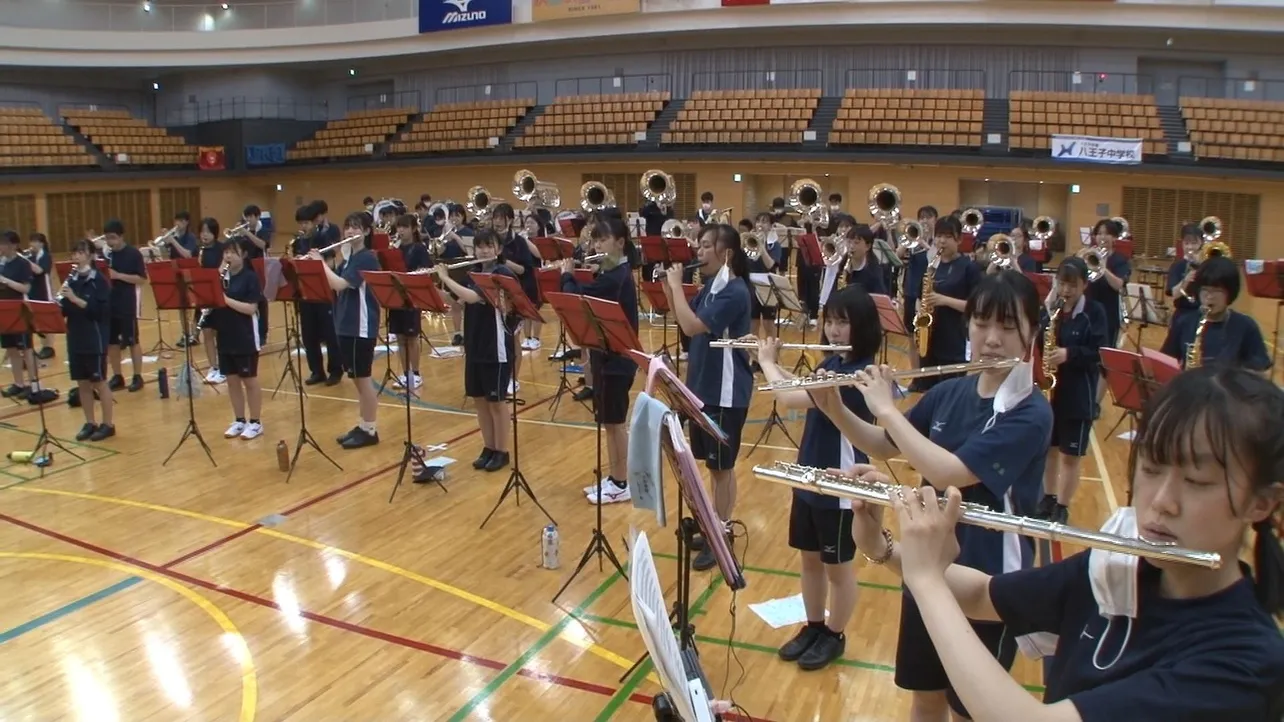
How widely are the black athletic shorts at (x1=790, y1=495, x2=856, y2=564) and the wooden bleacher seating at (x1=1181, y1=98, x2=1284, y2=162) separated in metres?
17.8

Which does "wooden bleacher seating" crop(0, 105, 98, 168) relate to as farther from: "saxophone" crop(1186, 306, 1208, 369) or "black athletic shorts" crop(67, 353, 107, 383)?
"saxophone" crop(1186, 306, 1208, 369)

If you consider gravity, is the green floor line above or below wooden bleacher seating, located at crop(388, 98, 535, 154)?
below

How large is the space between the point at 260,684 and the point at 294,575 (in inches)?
54.4

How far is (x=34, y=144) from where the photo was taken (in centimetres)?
2380

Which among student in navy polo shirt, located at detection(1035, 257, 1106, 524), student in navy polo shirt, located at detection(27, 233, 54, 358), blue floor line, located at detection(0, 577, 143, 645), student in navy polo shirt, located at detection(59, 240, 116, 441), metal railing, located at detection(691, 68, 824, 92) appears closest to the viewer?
blue floor line, located at detection(0, 577, 143, 645)

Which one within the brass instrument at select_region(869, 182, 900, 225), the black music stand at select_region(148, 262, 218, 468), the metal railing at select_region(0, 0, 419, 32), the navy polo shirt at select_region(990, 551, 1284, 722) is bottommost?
the navy polo shirt at select_region(990, 551, 1284, 722)

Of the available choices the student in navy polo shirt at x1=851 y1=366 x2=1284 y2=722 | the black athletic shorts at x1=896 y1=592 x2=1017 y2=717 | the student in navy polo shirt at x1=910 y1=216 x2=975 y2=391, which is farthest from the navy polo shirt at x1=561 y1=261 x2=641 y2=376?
the student in navy polo shirt at x1=851 y1=366 x2=1284 y2=722

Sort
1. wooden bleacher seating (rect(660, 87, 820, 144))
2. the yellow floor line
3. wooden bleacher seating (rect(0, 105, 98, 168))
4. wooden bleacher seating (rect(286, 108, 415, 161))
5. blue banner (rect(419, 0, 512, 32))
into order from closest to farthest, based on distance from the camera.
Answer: the yellow floor line
wooden bleacher seating (rect(660, 87, 820, 144))
wooden bleacher seating (rect(0, 105, 98, 168))
blue banner (rect(419, 0, 512, 32))
wooden bleacher seating (rect(286, 108, 415, 161))

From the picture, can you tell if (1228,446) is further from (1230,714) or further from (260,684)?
(260,684)

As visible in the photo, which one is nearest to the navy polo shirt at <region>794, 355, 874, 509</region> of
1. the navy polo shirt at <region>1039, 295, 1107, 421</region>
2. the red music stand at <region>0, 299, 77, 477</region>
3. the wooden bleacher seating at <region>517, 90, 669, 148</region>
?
the navy polo shirt at <region>1039, 295, 1107, 421</region>

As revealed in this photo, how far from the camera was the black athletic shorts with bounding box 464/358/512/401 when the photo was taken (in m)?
7.78

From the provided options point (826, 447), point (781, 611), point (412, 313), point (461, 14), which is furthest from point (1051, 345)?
point (461, 14)

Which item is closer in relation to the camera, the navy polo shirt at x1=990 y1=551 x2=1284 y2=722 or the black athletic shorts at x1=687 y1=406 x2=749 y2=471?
the navy polo shirt at x1=990 y1=551 x2=1284 y2=722

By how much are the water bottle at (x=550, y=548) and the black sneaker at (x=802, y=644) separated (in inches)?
72.4
